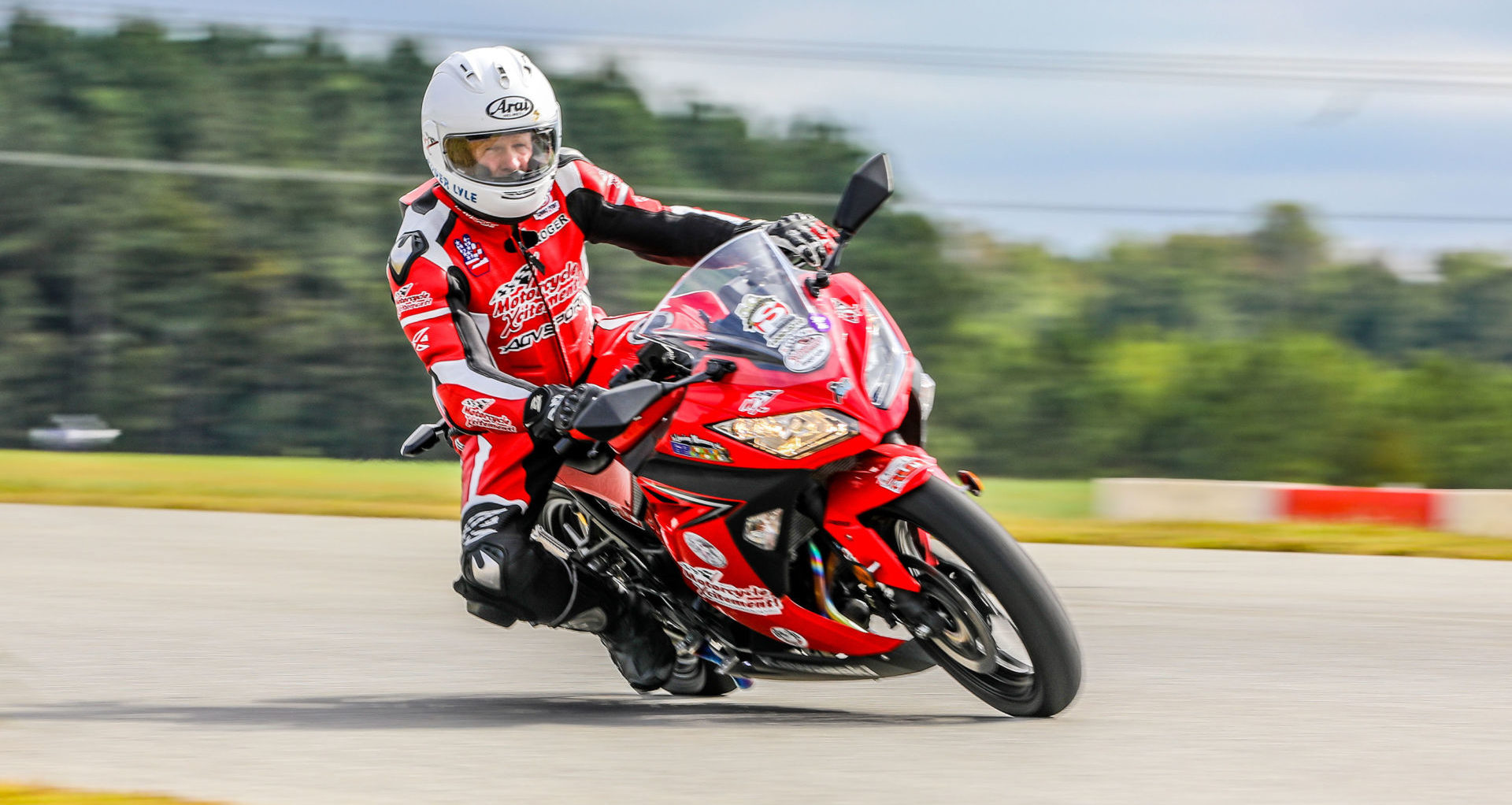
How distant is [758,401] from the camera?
4121 mm

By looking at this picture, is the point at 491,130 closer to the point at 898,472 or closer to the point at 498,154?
the point at 498,154

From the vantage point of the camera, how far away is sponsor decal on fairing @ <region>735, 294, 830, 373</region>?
4.11 meters

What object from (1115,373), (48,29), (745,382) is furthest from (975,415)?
(48,29)

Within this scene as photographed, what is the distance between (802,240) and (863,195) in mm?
242

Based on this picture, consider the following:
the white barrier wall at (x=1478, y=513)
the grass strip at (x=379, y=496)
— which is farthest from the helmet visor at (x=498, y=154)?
the white barrier wall at (x=1478, y=513)

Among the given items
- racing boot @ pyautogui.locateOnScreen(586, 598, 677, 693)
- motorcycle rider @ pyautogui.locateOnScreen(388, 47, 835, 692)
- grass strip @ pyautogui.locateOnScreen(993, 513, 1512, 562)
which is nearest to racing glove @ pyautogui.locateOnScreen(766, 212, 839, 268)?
motorcycle rider @ pyautogui.locateOnScreen(388, 47, 835, 692)

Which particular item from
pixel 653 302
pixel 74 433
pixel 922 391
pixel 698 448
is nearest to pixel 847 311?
pixel 922 391

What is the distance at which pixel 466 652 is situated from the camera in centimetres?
594

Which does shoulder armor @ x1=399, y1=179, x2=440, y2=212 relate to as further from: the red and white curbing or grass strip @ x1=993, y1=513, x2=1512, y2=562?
the red and white curbing

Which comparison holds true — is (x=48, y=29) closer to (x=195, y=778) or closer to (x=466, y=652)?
(x=466, y=652)

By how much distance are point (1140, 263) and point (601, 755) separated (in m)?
8.65

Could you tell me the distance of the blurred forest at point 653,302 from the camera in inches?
435

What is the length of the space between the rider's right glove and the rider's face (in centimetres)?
74

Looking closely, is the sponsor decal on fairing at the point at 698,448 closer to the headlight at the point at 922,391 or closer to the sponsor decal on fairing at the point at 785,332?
the sponsor decal on fairing at the point at 785,332
